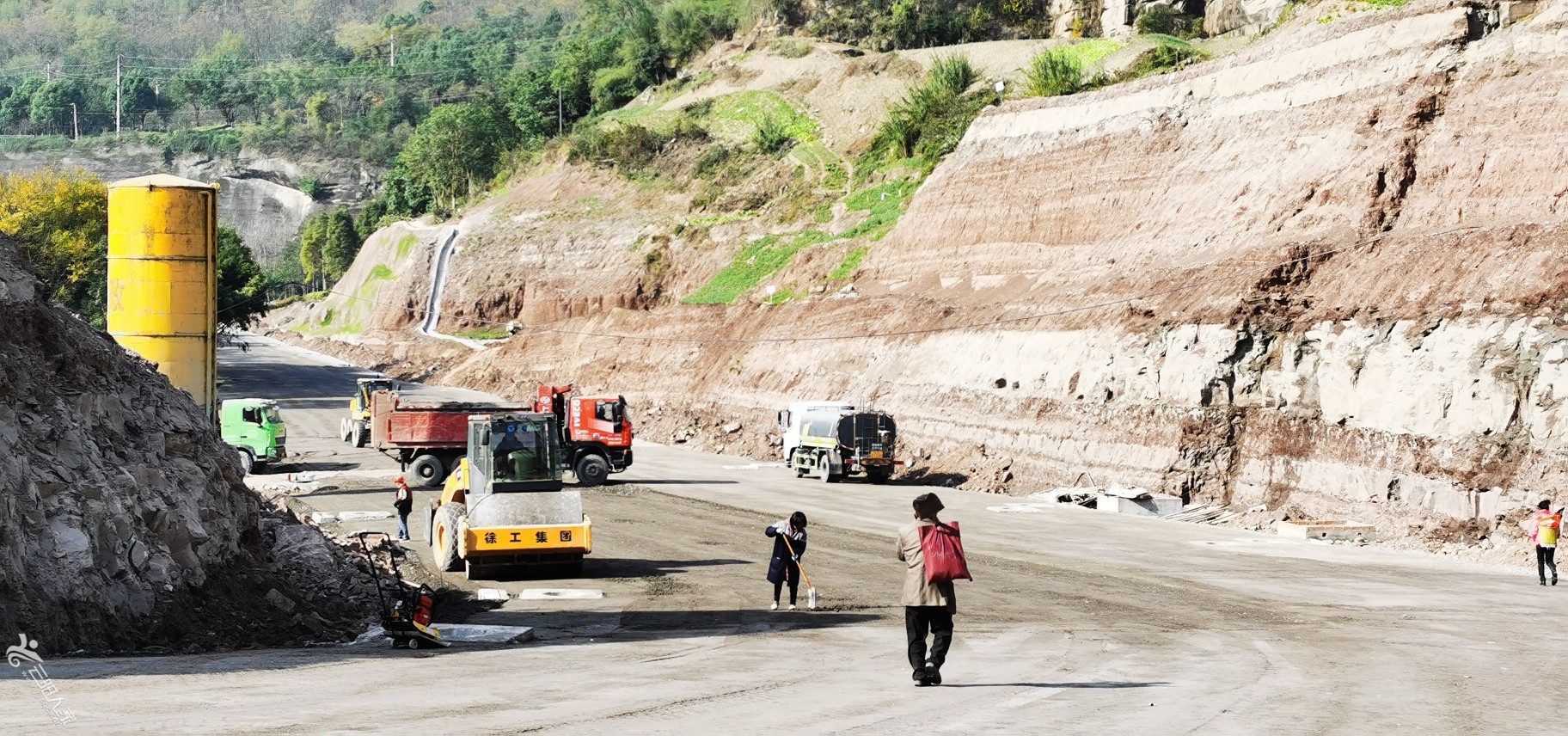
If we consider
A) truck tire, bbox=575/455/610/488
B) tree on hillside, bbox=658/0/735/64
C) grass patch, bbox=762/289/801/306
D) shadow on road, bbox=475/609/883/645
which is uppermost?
tree on hillside, bbox=658/0/735/64

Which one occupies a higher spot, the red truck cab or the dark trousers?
the red truck cab

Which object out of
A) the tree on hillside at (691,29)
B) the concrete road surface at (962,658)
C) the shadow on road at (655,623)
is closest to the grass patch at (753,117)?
the tree on hillside at (691,29)

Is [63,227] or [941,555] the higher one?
[63,227]

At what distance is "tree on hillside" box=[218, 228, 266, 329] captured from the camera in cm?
8812

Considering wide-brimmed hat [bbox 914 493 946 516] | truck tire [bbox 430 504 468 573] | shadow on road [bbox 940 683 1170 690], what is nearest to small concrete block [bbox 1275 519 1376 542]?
truck tire [bbox 430 504 468 573]

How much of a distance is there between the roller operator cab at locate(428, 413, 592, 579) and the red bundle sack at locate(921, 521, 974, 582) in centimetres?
1143

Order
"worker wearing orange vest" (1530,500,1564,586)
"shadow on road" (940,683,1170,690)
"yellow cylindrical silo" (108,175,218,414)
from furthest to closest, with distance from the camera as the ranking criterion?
"yellow cylindrical silo" (108,175,218,414), "worker wearing orange vest" (1530,500,1564,586), "shadow on road" (940,683,1170,690)

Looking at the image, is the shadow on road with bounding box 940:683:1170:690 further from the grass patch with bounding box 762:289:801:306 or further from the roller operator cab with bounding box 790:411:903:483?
the grass patch with bounding box 762:289:801:306

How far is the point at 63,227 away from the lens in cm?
7356

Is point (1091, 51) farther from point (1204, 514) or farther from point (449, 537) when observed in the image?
point (449, 537)

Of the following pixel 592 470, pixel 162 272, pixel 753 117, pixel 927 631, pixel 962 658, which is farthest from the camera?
pixel 753 117

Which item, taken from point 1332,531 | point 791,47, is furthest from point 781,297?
point 791,47

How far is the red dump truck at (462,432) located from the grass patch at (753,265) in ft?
92.6

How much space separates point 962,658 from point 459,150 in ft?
379
